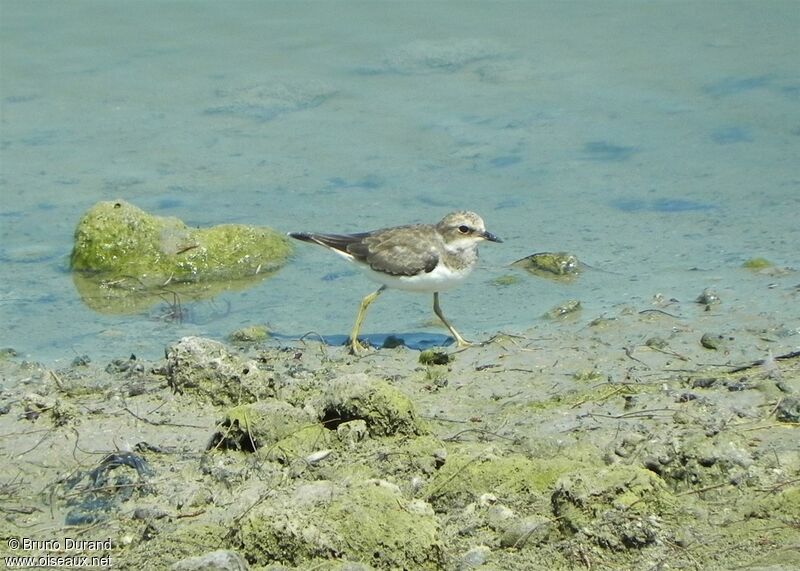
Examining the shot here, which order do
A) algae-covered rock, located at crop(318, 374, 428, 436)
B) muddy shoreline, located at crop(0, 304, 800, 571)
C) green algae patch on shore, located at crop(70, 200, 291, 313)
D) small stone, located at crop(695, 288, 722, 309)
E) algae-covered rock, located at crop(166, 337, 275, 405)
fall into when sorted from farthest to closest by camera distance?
1. green algae patch on shore, located at crop(70, 200, 291, 313)
2. small stone, located at crop(695, 288, 722, 309)
3. algae-covered rock, located at crop(166, 337, 275, 405)
4. algae-covered rock, located at crop(318, 374, 428, 436)
5. muddy shoreline, located at crop(0, 304, 800, 571)

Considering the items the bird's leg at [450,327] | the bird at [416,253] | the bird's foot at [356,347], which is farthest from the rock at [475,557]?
the bird at [416,253]

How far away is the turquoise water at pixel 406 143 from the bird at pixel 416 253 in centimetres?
41

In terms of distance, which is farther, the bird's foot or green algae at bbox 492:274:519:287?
green algae at bbox 492:274:519:287

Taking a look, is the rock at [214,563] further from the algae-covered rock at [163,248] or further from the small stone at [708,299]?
the algae-covered rock at [163,248]

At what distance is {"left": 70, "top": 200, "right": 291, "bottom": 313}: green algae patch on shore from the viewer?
11508 mm

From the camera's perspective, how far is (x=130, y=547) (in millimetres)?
6051

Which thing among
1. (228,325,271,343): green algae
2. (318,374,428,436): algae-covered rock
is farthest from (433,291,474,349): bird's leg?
(318,374,428,436): algae-covered rock

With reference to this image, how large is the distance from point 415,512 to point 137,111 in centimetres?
1086

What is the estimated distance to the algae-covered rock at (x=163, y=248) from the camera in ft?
→ 38.0

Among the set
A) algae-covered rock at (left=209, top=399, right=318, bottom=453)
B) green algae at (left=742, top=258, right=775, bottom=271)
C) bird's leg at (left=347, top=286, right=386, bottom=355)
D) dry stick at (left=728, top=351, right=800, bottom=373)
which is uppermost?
algae-covered rock at (left=209, top=399, right=318, bottom=453)

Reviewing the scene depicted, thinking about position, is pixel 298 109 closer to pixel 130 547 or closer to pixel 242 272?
pixel 242 272

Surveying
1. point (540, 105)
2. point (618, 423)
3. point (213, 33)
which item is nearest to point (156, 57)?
point (213, 33)

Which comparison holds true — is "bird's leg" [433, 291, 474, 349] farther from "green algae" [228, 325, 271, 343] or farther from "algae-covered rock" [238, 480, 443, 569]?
"algae-covered rock" [238, 480, 443, 569]

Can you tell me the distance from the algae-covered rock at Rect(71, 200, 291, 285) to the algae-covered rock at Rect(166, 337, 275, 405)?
3.45m
